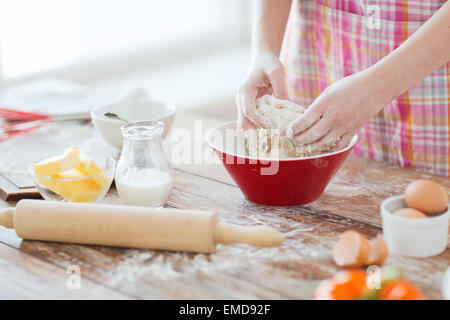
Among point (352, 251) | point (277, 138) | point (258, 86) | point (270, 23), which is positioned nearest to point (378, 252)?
point (352, 251)

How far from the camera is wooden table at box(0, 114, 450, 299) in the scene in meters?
0.89

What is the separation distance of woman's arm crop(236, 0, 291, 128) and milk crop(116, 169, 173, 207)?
0.75ft

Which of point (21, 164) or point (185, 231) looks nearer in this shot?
point (185, 231)

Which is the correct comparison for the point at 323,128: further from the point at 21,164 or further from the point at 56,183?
the point at 21,164

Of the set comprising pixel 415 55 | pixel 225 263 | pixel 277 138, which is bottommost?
pixel 225 263

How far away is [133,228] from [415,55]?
0.62m

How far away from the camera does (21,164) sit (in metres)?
1.41

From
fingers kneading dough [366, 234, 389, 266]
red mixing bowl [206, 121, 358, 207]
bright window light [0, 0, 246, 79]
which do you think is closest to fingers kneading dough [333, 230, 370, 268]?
fingers kneading dough [366, 234, 389, 266]

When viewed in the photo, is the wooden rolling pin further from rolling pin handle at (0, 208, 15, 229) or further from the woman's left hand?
the woman's left hand

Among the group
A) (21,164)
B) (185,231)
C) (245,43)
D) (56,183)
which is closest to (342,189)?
(185,231)

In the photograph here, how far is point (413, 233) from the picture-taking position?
0.94 m

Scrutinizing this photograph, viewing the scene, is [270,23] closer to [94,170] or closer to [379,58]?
[379,58]
